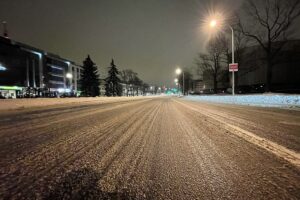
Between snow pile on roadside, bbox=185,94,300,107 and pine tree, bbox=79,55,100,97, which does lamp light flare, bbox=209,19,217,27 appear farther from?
pine tree, bbox=79,55,100,97

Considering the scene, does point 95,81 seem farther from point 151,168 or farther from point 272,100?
point 151,168

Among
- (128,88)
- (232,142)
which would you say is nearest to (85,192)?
(232,142)

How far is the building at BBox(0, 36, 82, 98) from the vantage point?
258ft

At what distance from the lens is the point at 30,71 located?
9481 cm

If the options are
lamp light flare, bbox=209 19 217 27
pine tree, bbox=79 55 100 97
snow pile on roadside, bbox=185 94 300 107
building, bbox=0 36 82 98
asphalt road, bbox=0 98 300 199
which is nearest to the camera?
asphalt road, bbox=0 98 300 199

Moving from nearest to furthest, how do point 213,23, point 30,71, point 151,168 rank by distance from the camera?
point 151,168
point 213,23
point 30,71

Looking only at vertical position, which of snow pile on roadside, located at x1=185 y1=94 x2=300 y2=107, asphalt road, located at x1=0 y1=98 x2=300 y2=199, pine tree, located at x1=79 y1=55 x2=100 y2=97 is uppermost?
pine tree, located at x1=79 y1=55 x2=100 y2=97

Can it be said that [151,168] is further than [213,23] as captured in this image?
No

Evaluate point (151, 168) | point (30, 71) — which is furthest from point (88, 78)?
point (151, 168)

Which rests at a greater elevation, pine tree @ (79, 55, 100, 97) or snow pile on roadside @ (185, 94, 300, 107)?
pine tree @ (79, 55, 100, 97)

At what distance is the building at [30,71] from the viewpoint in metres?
78.5

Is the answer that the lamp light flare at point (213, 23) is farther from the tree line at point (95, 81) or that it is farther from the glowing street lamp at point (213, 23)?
the tree line at point (95, 81)

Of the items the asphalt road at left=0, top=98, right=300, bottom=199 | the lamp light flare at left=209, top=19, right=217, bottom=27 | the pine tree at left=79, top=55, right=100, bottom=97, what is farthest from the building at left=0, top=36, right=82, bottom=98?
the asphalt road at left=0, top=98, right=300, bottom=199

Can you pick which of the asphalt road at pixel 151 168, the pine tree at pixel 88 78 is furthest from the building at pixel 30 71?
the asphalt road at pixel 151 168
